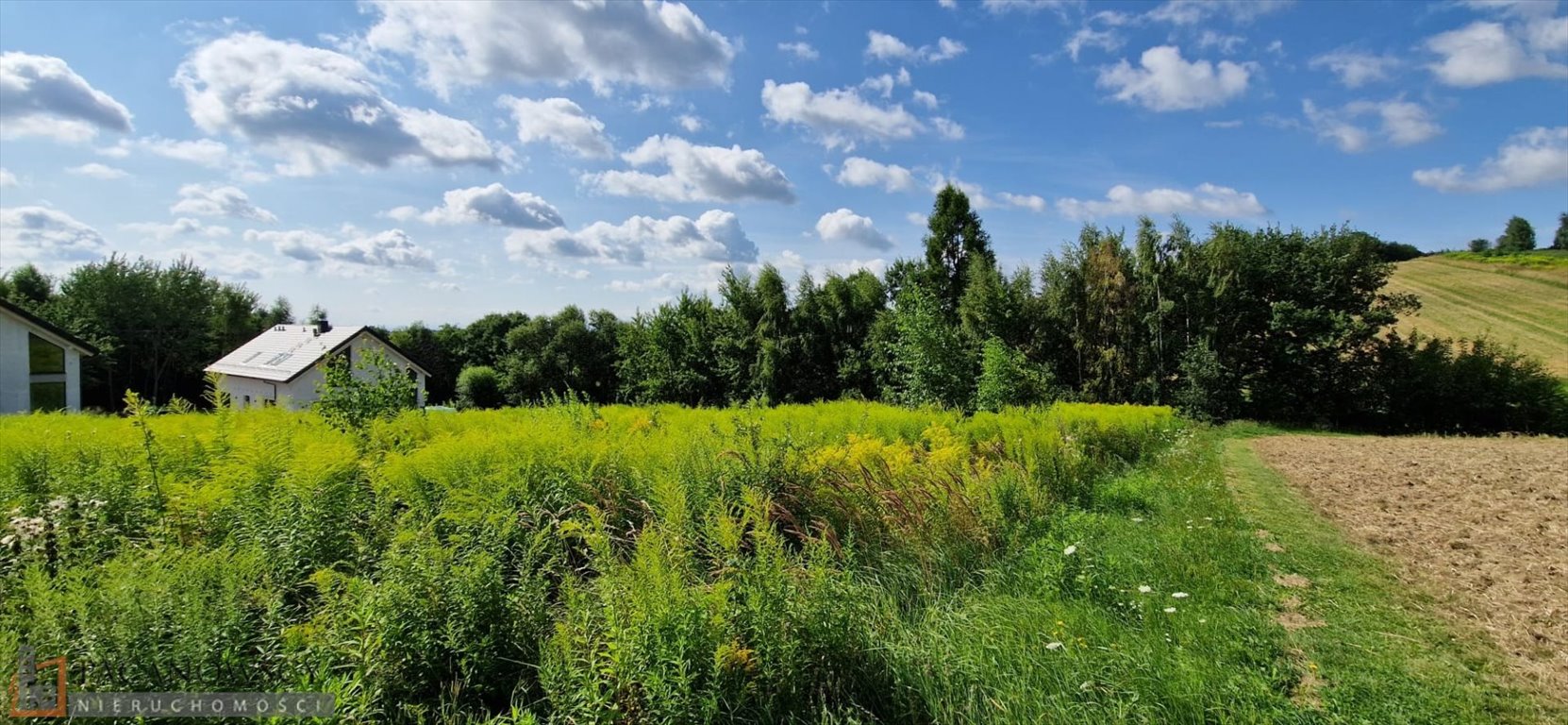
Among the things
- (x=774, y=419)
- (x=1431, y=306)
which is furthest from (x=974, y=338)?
(x=1431, y=306)

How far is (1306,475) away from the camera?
30.7 feet

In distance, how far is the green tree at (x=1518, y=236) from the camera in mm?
52500

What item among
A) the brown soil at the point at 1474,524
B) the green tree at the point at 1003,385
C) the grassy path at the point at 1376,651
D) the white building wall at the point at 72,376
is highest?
the white building wall at the point at 72,376

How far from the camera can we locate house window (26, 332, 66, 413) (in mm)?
15852

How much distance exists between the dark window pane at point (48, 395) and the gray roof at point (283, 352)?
694 centimetres

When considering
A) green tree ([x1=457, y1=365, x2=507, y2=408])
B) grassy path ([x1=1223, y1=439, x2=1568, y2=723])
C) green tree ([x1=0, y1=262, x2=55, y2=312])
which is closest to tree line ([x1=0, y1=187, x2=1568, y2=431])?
grassy path ([x1=1223, y1=439, x2=1568, y2=723])

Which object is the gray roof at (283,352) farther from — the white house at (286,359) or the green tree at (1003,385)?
the green tree at (1003,385)

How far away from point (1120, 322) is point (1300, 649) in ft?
64.9

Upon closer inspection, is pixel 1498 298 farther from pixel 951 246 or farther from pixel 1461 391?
pixel 951 246

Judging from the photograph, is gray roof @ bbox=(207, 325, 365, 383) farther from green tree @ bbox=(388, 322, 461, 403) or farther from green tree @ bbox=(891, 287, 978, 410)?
green tree @ bbox=(891, 287, 978, 410)

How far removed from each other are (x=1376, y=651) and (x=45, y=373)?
84.5 ft

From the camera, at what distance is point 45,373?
16.3m

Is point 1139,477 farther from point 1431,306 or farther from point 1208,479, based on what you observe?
point 1431,306

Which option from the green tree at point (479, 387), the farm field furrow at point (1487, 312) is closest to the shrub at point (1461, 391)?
the farm field furrow at point (1487, 312)
